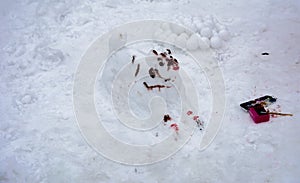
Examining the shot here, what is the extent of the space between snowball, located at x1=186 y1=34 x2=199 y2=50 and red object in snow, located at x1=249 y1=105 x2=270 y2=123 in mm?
1315

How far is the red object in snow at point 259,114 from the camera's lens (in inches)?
164

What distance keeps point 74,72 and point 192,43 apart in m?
1.72

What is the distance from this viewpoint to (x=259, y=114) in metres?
4.18

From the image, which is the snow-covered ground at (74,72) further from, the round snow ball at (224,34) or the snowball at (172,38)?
the snowball at (172,38)

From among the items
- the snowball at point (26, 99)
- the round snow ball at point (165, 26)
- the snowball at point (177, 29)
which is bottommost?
the snowball at point (26, 99)

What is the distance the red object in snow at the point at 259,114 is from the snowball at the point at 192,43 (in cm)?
131

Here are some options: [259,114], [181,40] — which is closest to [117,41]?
[181,40]

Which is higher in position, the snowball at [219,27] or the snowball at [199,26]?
the snowball at [219,27]

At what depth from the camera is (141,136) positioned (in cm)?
415

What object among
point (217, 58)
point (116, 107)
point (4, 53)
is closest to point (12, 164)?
point (116, 107)

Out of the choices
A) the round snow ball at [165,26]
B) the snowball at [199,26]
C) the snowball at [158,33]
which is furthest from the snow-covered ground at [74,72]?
the snowball at [158,33]

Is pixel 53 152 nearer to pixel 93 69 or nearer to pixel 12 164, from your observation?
pixel 12 164

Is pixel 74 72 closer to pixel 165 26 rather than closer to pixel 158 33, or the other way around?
pixel 158 33

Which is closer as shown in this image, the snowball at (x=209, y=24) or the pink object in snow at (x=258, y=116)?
the pink object in snow at (x=258, y=116)
